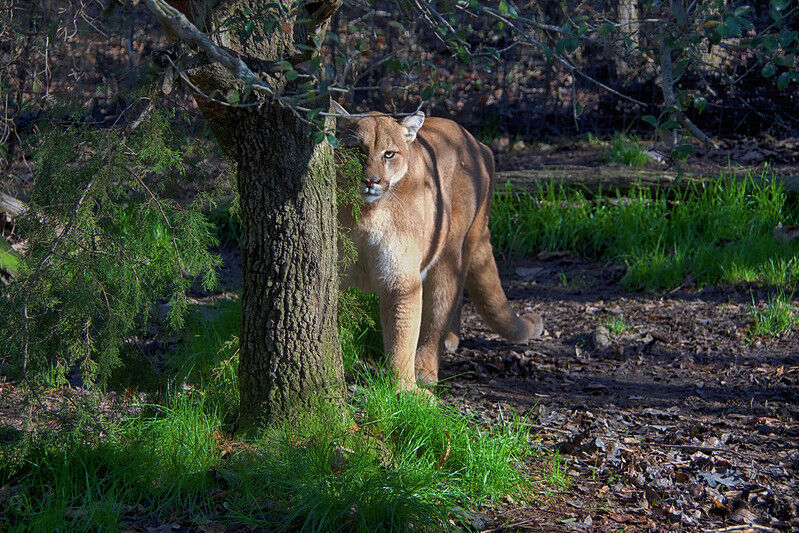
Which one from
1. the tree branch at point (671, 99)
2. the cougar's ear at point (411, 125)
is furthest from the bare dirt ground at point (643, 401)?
the tree branch at point (671, 99)

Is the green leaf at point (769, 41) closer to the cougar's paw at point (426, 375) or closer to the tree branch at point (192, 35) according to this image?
the tree branch at point (192, 35)

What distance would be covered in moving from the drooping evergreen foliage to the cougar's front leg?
1.21 meters

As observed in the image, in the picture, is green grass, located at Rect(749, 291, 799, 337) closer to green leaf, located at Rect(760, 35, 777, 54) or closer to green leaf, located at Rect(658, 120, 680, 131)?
green leaf, located at Rect(658, 120, 680, 131)

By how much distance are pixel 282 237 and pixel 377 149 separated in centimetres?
106

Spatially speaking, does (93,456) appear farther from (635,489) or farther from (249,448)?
(635,489)

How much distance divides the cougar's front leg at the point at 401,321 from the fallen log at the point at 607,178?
3324 mm

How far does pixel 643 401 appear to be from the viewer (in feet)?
15.0

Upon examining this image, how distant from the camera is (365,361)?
4906mm

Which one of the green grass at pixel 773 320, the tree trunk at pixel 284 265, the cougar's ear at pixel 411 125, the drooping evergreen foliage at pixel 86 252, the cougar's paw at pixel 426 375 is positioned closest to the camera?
the drooping evergreen foliage at pixel 86 252

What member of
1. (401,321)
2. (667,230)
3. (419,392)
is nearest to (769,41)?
(419,392)

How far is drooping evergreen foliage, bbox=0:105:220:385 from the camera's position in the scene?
3240 mm

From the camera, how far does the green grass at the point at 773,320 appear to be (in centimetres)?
527

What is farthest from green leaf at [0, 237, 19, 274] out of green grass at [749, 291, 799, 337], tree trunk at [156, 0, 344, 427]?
green grass at [749, 291, 799, 337]

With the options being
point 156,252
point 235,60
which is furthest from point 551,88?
point 235,60
